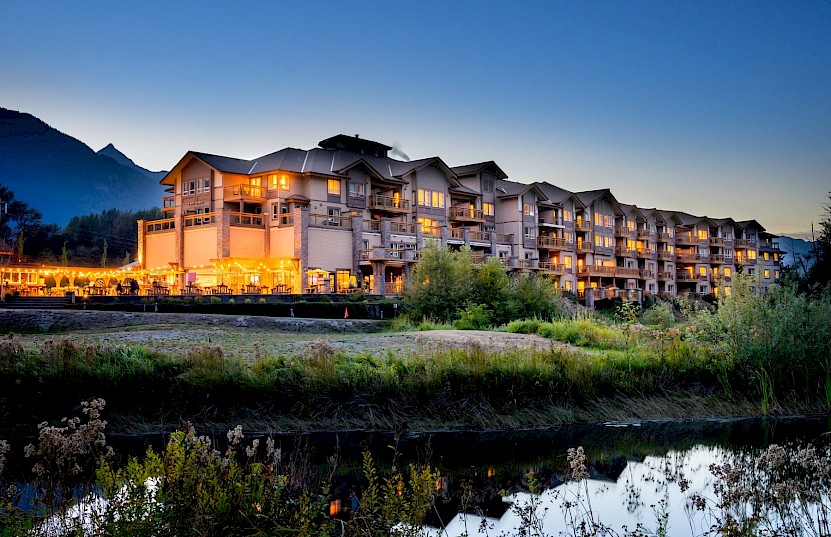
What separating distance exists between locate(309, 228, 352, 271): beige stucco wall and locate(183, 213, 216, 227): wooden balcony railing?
7075 mm

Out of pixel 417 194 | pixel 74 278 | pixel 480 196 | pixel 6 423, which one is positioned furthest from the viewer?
pixel 480 196

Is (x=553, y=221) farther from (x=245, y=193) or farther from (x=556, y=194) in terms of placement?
(x=245, y=193)

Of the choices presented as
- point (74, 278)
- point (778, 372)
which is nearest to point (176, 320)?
point (778, 372)

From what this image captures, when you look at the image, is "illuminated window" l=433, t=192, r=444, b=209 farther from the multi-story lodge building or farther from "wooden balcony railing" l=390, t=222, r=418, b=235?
"wooden balcony railing" l=390, t=222, r=418, b=235

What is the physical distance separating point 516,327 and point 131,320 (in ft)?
47.4

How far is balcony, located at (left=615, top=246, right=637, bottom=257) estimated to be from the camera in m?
70.0

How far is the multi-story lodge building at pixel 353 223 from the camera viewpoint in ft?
140

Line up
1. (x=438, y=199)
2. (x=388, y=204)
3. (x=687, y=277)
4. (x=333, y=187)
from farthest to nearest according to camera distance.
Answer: (x=687, y=277)
(x=438, y=199)
(x=388, y=204)
(x=333, y=187)

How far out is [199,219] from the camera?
44.8 metres

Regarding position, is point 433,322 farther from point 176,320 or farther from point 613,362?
point 613,362

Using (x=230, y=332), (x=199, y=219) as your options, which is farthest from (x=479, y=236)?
(x=230, y=332)

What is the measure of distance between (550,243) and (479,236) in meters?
10.5

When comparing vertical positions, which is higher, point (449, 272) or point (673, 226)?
point (673, 226)

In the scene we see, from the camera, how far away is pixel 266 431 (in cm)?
1074
